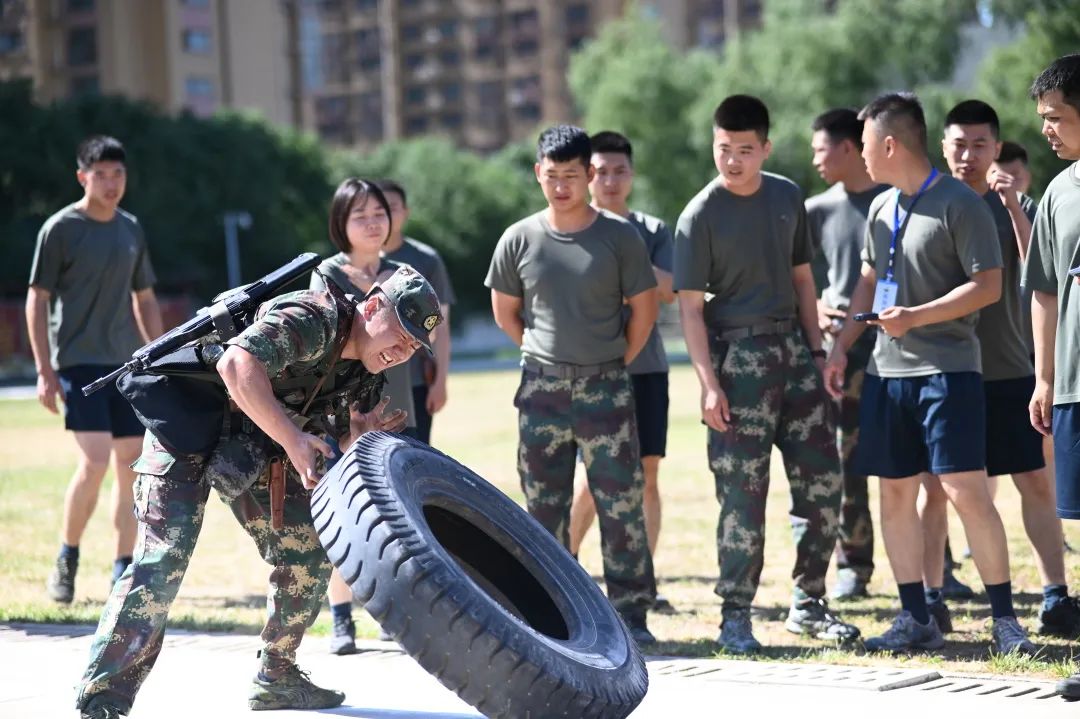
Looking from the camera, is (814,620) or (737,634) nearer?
(737,634)

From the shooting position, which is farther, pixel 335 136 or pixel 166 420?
pixel 335 136

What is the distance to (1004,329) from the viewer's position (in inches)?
274

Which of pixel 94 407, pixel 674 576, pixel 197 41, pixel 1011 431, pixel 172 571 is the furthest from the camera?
pixel 197 41

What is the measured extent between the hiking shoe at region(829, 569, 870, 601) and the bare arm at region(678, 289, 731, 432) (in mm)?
1588

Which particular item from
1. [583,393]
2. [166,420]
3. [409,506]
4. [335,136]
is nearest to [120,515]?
[583,393]

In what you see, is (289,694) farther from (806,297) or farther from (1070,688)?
(806,297)

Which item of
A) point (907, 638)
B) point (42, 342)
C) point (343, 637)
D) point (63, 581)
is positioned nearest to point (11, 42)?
point (42, 342)

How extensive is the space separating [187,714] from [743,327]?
9.65 ft

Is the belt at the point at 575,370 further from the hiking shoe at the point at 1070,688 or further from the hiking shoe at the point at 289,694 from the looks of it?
the hiking shoe at the point at 1070,688

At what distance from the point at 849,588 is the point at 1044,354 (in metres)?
2.55

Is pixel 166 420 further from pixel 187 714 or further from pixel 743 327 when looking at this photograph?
pixel 743 327

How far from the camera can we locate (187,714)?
536 cm

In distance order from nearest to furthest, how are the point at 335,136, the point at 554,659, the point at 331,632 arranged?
the point at 554,659 → the point at 331,632 → the point at 335,136

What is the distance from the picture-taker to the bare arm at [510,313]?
702 centimetres
